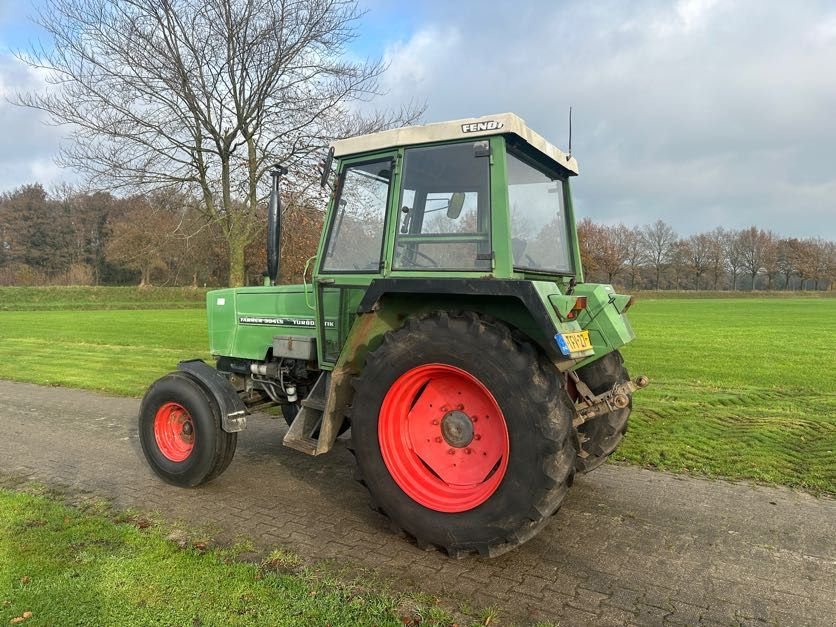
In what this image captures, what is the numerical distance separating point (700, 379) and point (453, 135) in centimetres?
804

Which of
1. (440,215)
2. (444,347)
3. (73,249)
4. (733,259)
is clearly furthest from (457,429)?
(733,259)

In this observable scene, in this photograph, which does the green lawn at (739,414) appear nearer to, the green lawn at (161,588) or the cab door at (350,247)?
the cab door at (350,247)

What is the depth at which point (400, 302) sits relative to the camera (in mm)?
3719

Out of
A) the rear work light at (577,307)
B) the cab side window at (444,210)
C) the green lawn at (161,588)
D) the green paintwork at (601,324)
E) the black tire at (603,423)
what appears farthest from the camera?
the black tire at (603,423)

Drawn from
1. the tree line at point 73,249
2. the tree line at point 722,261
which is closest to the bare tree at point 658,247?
the tree line at point 722,261

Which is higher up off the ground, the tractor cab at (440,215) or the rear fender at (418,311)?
the tractor cab at (440,215)

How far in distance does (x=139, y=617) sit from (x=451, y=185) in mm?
2995

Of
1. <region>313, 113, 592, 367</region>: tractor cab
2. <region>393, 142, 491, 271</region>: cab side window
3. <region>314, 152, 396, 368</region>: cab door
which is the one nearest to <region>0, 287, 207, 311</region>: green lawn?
<region>314, 152, 396, 368</region>: cab door

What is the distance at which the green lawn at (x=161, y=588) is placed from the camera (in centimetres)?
277

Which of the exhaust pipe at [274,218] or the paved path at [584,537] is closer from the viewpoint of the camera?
the paved path at [584,537]

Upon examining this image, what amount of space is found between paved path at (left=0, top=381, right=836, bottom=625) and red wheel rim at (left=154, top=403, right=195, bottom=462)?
300 mm

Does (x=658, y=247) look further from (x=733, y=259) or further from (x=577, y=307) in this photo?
(x=577, y=307)

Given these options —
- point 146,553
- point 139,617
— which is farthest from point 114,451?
point 139,617

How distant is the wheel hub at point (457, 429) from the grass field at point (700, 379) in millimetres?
2468
